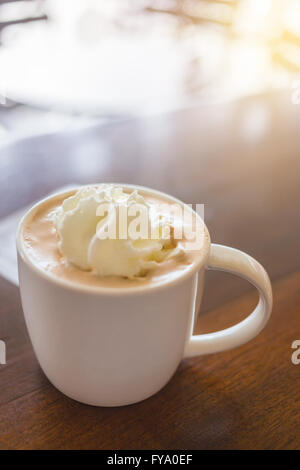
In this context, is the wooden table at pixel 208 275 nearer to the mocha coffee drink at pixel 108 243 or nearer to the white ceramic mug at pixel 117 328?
the white ceramic mug at pixel 117 328

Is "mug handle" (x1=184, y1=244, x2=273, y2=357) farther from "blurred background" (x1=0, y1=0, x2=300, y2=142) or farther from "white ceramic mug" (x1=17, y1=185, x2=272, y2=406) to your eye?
"blurred background" (x1=0, y1=0, x2=300, y2=142)

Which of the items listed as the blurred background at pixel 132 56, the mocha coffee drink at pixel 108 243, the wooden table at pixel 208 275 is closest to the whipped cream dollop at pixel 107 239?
the mocha coffee drink at pixel 108 243

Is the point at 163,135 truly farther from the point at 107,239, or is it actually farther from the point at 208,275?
the point at 107,239

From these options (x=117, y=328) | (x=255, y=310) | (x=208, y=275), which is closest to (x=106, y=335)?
(x=117, y=328)

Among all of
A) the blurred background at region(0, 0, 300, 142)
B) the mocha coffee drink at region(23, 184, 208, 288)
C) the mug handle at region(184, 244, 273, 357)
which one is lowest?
the blurred background at region(0, 0, 300, 142)

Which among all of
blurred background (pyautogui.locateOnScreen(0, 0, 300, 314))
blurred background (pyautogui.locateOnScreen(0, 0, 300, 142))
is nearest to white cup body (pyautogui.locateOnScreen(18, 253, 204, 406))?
blurred background (pyautogui.locateOnScreen(0, 0, 300, 314))
